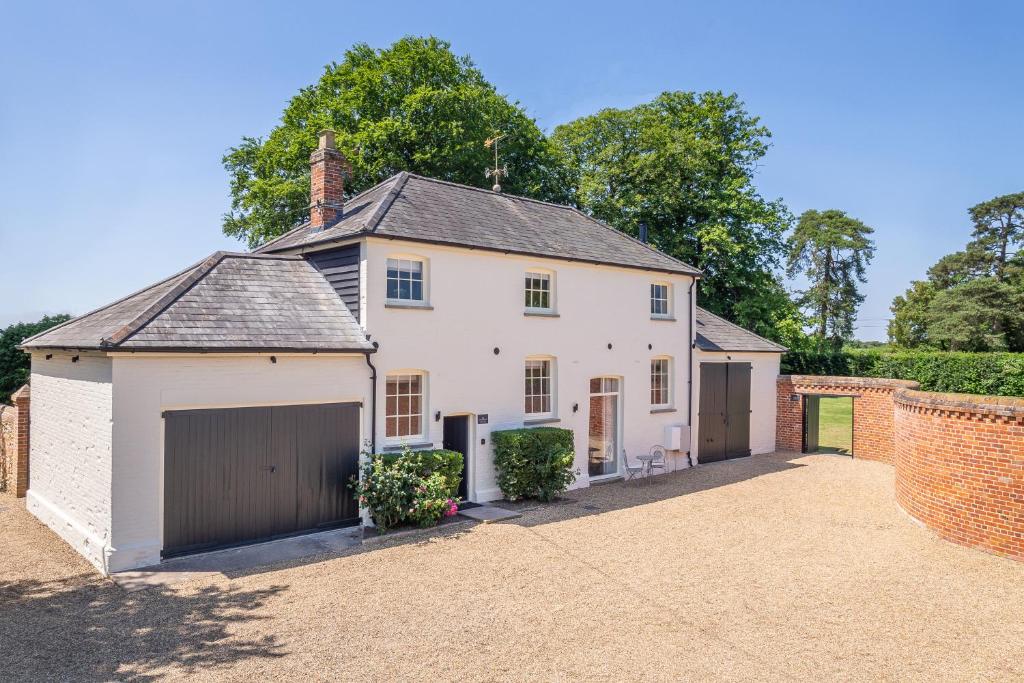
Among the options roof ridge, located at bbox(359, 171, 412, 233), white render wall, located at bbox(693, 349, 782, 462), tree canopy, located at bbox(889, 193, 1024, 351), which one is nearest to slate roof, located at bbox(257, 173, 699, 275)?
roof ridge, located at bbox(359, 171, 412, 233)

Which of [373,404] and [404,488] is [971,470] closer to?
[404,488]

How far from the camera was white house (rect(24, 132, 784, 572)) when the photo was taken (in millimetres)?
9914

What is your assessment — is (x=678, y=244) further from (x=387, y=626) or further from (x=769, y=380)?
(x=387, y=626)

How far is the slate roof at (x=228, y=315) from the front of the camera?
10.0 m

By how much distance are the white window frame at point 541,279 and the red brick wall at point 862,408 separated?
433 inches

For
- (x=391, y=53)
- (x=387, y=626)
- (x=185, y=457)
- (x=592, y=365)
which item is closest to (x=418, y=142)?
(x=391, y=53)

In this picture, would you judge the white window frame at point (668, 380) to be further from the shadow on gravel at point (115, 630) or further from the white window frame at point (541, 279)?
the shadow on gravel at point (115, 630)

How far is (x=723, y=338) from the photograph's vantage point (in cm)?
2075

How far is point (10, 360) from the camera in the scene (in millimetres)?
19969

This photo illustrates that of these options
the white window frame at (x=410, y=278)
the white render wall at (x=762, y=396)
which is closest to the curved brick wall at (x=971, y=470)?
the white render wall at (x=762, y=396)

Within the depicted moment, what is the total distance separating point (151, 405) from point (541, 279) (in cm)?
897

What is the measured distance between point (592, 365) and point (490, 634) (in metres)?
9.59

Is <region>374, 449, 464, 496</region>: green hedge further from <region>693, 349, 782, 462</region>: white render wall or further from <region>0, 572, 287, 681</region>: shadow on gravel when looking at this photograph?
<region>693, 349, 782, 462</region>: white render wall

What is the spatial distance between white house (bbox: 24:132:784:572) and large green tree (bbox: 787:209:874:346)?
32.3m
